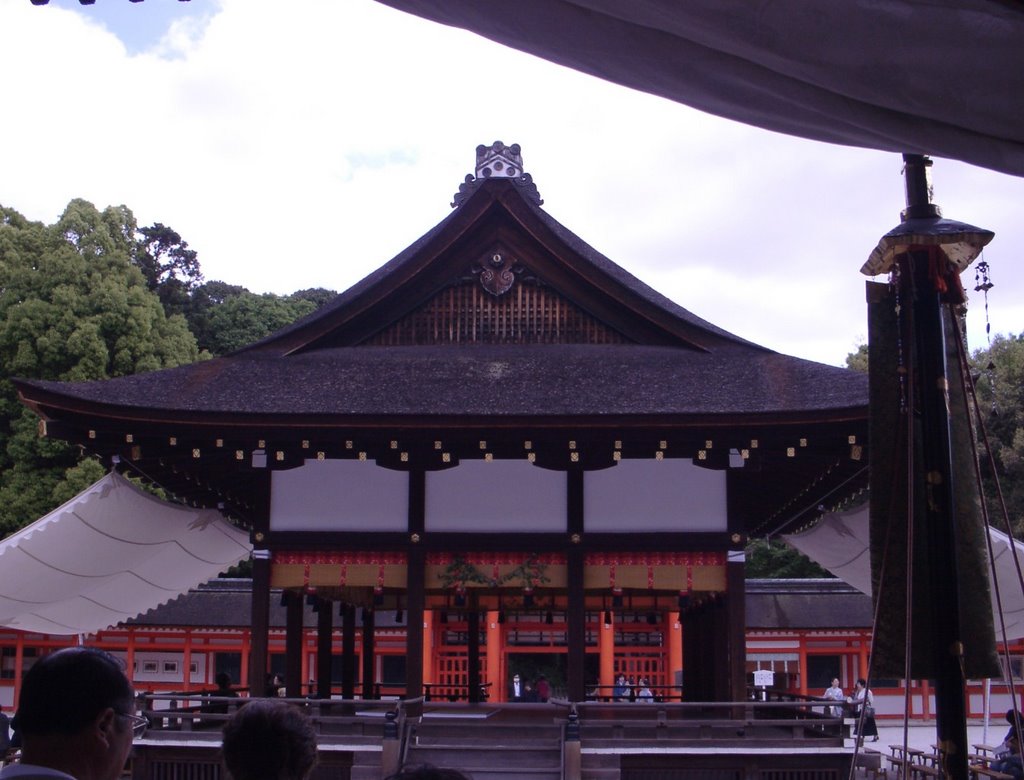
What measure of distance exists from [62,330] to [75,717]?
2816cm

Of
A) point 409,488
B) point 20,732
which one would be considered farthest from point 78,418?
point 20,732

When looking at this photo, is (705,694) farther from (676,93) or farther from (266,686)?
(676,93)

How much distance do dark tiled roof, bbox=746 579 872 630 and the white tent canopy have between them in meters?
10.4

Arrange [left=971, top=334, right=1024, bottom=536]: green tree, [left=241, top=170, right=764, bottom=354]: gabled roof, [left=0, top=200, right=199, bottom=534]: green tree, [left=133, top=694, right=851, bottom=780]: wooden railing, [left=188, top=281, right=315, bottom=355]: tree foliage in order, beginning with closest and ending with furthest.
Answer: [left=133, top=694, right=851, bottom=780]: wooden railing → [left=241, top=170, right=764, bottom=354]: gabled roof → [left=0, top=200, right=199, bottom=534]: green tree → [left=971, top=334, right=1024, bottom=536]: green tree → [left=188, top=281, right=315, bottom=355]: tree foliage

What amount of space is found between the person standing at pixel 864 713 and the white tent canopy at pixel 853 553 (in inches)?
64.8

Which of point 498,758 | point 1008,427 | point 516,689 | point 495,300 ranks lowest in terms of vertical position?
point 516,689

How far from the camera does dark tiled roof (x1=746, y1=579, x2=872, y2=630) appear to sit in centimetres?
2689

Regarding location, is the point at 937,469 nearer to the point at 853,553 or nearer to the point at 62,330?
the point at 853,553

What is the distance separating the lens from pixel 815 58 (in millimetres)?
1835

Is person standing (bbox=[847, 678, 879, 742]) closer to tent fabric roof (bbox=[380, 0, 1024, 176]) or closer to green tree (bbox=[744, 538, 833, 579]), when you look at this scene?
tent fabric roof (bbox=[380, 0, 1024, 176])

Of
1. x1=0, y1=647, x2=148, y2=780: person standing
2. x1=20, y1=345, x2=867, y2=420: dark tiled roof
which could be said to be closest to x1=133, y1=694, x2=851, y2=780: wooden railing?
x1=20, y1=345, x2=867, y2=420: dark tiled roof

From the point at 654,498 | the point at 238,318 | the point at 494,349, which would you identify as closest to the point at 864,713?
the point at 654,498

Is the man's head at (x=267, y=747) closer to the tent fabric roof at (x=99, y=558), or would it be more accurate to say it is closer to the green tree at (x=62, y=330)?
the tent fabric roof at (x=99, y=558)

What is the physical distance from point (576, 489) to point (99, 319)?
19710 mm
